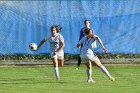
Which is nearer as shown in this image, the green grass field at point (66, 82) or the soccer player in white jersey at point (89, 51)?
the green grass field at point (66, 82)

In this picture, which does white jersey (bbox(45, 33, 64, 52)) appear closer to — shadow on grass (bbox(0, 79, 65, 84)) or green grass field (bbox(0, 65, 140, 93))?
green grass field (bbox(0, 65, 140, 93))

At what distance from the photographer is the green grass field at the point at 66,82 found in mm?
14164

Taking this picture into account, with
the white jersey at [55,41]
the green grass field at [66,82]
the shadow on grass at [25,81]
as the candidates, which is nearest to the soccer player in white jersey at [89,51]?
the green grass field at [66,82]

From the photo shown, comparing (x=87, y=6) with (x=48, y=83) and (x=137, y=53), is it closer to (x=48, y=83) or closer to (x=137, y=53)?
(x=137, y=53)

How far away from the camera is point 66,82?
54.3ft

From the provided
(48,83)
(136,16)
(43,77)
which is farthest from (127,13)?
(48,83)

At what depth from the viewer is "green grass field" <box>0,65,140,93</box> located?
558 inches

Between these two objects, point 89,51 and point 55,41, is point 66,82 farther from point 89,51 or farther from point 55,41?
point 55,41

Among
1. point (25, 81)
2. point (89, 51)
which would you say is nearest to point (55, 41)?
point (25, 81)

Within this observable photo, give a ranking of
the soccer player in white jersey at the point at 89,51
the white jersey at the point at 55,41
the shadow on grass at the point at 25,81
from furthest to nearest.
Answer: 1. the white jersey at the point at 55,41
2. the shadow on grass at the point at 25,81
3. the soccer player in white jersey at the point at 89,51

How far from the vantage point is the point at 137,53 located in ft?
79.4

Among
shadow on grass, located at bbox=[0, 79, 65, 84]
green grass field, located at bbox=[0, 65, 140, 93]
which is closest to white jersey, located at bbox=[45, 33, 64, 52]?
green grass field, located at bbox=[0, 65, 140, 93]

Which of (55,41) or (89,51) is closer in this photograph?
(89,51)

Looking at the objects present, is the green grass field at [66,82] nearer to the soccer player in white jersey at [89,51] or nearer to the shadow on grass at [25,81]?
the shadow on grass at [25,81]
